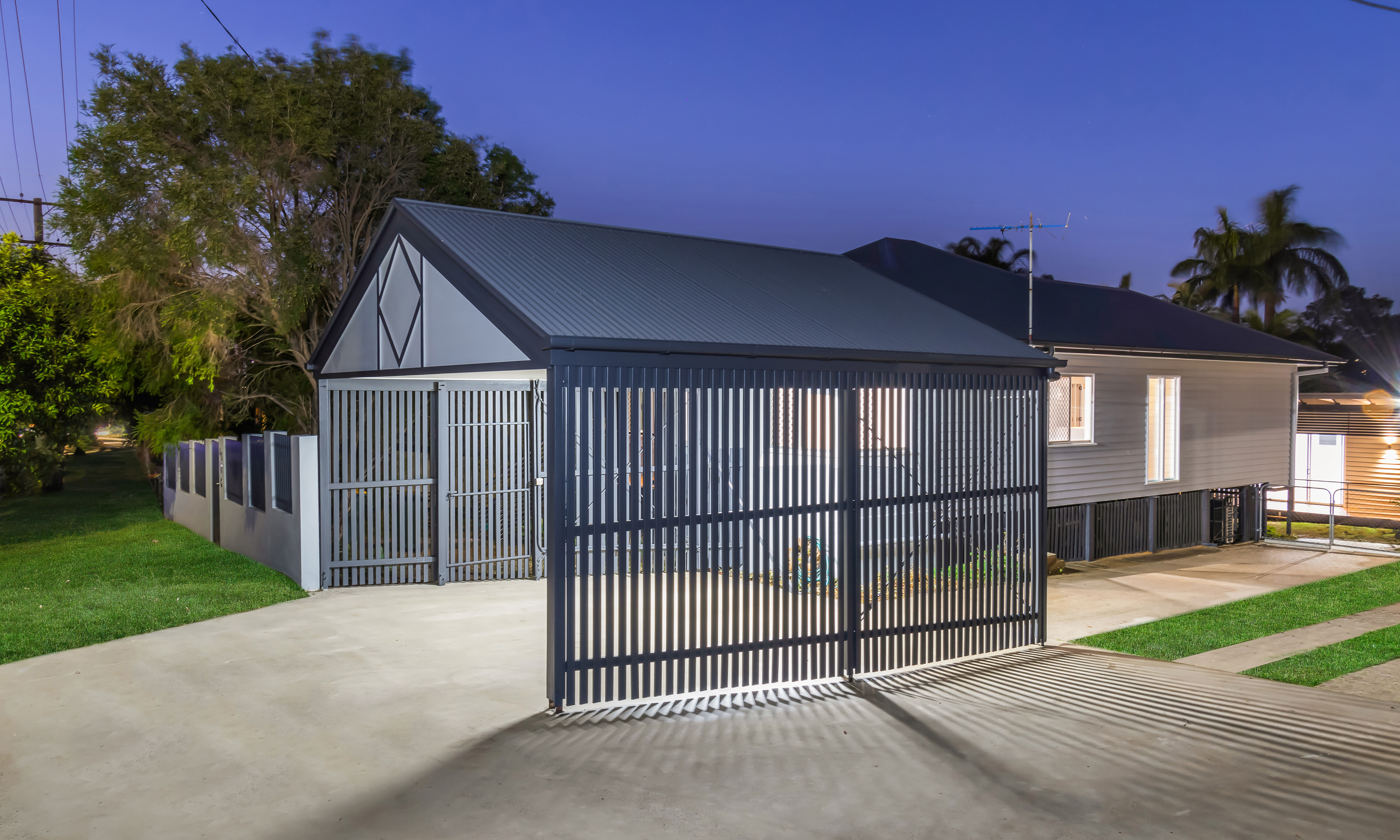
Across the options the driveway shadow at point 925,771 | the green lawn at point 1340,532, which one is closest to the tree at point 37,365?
the driveway shadow at point 925,771

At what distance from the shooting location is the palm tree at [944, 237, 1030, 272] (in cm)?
3709

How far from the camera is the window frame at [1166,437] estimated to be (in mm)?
16984

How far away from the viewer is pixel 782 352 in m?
7.18

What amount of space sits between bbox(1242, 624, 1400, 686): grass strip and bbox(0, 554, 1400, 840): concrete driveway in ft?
1.78

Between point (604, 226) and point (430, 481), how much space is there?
3602 millimetres

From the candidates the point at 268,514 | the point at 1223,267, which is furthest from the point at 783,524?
the point at 1223,267

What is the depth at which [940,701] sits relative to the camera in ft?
22.5

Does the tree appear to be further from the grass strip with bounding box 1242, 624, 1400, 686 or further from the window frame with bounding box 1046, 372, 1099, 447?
the grass strip with bounding box 1242, 624, 1400, 686

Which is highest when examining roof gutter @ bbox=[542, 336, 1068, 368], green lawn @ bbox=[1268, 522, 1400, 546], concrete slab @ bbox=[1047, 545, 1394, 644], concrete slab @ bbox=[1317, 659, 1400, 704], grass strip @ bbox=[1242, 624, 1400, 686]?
roof gutter @ bbox=[542, 336, 1068, 368]

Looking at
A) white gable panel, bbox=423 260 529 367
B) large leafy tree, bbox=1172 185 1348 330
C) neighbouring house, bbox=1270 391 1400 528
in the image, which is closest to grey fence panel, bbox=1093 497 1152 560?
neighbouring house, bbox=1270 391 1400 528

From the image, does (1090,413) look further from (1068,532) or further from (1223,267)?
(1223,267)

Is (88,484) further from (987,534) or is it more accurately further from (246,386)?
(987,534)

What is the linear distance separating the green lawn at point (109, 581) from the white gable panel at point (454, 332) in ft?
10.8

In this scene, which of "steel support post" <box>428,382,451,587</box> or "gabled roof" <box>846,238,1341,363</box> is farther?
"gabled roof" <box>846,238,1341,363</box>
